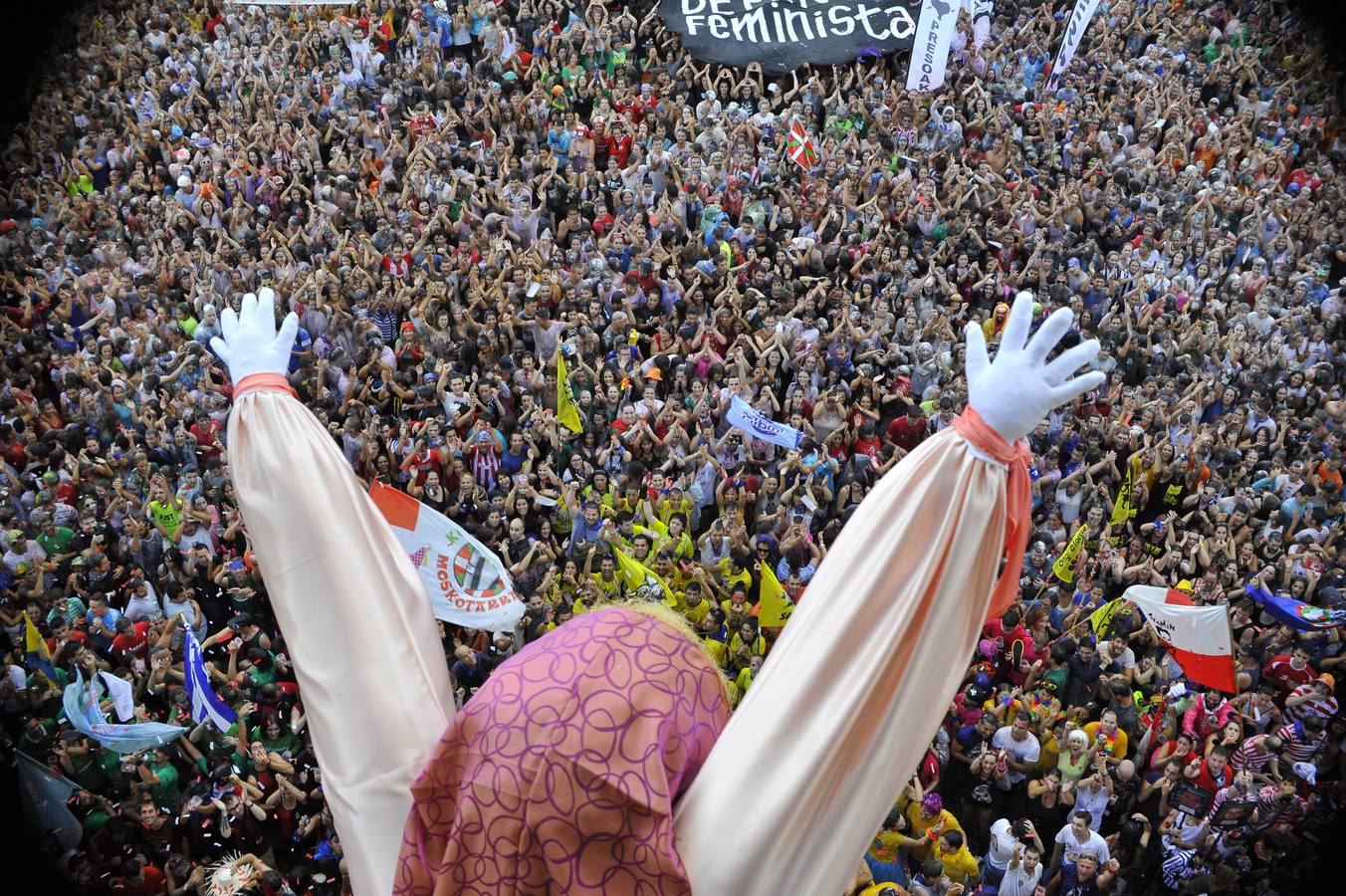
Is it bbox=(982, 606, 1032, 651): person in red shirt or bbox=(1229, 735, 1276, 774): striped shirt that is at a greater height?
bbox=(982, 606, 1032, 651): person in red shirt

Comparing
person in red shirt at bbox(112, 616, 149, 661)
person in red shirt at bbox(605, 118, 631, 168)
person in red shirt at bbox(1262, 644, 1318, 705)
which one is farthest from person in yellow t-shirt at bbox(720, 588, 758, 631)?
person in red shirt at bbox(605, 118, 631, 168)

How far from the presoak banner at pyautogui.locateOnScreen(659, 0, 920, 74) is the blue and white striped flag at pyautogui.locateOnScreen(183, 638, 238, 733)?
1265 centimetres

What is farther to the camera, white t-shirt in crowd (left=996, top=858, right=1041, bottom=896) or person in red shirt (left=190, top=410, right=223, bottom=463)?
person in red shirt (left=190, top=410, right=223, bottom=463)

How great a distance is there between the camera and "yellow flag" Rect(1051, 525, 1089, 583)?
915 cm

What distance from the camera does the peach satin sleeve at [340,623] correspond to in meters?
3.35

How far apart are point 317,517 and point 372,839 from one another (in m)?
0.98

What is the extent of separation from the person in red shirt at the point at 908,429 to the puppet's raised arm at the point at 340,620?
773cm

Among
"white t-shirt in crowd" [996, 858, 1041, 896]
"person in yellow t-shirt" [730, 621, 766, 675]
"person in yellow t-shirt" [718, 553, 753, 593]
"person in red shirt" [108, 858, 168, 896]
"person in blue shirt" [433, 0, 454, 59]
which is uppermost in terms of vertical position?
"person in blue shirt" [433, 0, 454, 59]

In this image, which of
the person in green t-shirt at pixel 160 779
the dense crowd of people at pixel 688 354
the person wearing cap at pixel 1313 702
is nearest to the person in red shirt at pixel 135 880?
the dense crowd of people at pixel 688 354

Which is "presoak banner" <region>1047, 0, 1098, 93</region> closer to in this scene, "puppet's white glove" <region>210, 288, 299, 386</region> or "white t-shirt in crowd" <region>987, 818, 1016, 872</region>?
"white t-shirt in crowd" <region>987, 818, 1016, 872</region>

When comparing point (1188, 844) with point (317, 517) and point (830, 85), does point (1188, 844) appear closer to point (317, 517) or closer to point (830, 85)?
point (317, 517)

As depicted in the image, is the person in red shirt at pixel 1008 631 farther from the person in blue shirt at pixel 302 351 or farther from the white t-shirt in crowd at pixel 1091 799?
the person in blue shirt at pixel 302 351

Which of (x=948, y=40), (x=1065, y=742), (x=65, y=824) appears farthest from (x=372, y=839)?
(x=948, y=40)

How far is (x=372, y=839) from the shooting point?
3.34 meters
